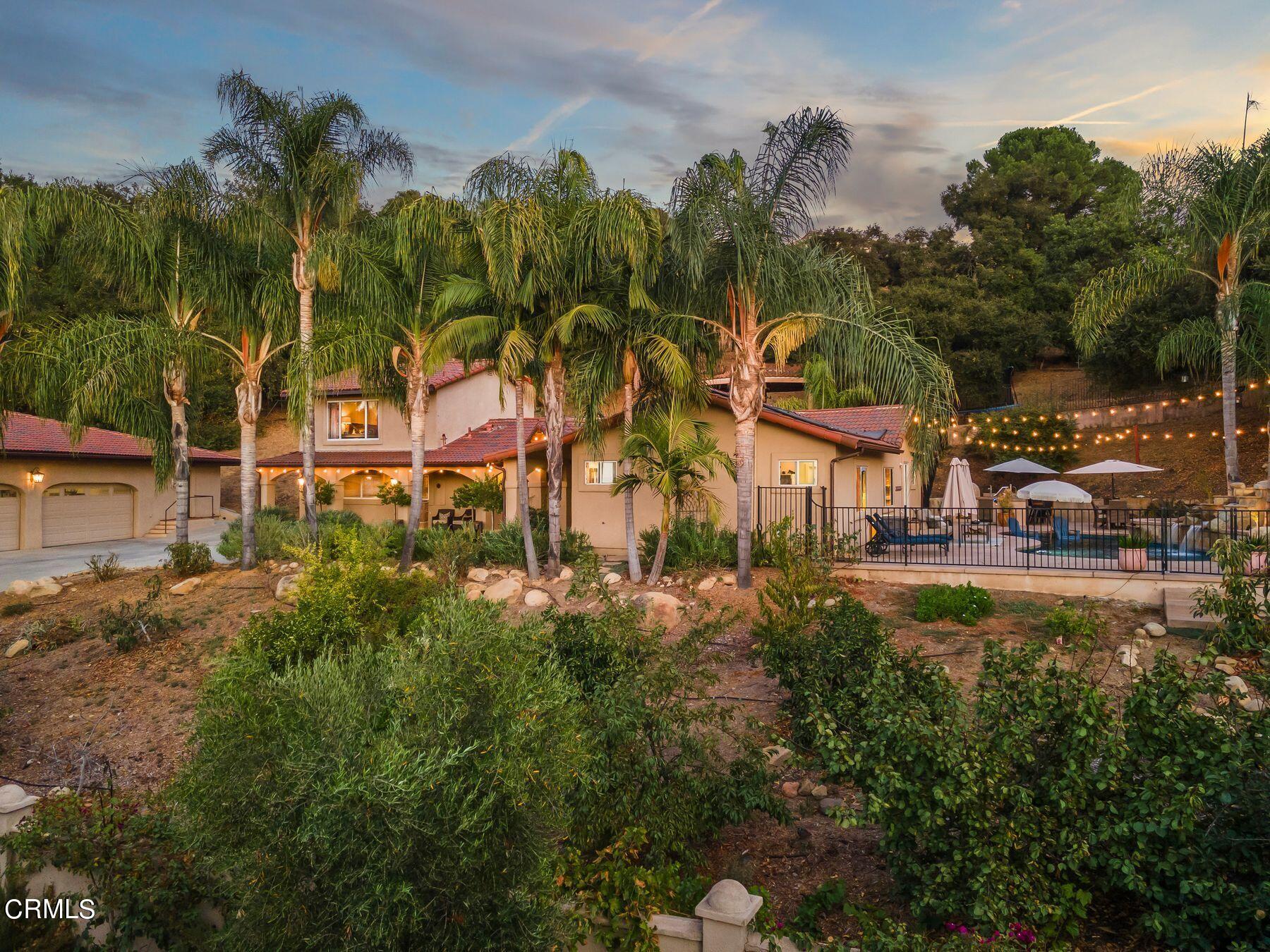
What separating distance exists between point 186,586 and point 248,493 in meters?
2.42

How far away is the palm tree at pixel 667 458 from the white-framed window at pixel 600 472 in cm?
396

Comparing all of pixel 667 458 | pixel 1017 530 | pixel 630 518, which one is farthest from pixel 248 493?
pixel 1017 530

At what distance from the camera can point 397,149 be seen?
1669 cm

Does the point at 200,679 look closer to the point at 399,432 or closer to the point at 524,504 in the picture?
the point at 524,504

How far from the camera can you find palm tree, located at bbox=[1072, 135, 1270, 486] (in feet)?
53.0

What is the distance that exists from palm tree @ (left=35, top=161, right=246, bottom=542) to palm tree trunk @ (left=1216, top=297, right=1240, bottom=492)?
21729 mm

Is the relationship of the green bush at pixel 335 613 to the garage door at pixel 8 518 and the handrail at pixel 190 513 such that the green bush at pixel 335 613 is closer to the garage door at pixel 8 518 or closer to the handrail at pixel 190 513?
the garage door at pixel 8 518

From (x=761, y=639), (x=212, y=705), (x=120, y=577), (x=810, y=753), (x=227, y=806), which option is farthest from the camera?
(x=120, y=577)

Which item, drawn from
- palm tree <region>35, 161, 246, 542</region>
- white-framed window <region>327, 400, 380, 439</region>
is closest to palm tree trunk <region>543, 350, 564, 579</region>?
palm tree <region>35, 161, 246, 542</region>

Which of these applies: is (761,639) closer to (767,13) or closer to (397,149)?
(767,13)

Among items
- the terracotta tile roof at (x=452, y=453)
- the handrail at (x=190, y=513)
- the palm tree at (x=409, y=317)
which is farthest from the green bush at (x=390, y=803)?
the handrail at (x=190, y=513)

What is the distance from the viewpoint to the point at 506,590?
48.0 ft

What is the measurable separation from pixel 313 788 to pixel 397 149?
16372mm

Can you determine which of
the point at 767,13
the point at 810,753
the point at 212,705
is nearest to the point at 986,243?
the point at 767,13
